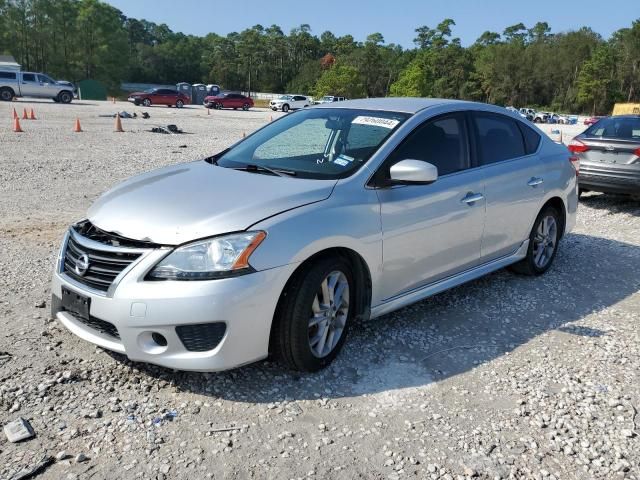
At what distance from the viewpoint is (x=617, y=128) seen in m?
9.49

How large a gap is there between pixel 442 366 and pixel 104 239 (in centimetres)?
229

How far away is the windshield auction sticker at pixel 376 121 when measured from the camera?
424 cm

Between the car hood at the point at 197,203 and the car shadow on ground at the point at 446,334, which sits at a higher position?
the car hood at the point at 197,203

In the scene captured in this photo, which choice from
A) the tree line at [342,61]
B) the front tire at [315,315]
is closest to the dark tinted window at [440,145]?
the front tire at [315,315]

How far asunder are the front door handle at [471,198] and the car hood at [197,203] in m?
1.32

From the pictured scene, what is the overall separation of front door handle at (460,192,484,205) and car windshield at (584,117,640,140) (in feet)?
19.2

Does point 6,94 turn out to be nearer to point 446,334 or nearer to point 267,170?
point 267,170

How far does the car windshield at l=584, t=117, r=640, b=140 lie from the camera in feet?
30.3

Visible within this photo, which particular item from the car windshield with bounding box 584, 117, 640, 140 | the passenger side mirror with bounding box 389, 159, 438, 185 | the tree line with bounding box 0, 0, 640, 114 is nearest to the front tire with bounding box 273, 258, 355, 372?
the passenger side mirror with bounding box 389, 159, 438, 185

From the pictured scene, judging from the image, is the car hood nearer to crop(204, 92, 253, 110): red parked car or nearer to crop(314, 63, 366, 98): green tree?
crop(204, 92, 253, 110): red parked car

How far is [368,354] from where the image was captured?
396cm

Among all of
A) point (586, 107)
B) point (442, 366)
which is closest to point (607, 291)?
point (442, 366)

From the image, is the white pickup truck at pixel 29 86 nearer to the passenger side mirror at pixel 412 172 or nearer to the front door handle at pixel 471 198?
the front door handle at pixel 471 198

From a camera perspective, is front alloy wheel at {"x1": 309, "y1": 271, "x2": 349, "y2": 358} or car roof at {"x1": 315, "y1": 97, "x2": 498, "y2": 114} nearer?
front alloy wheel at {"x1": 309, "y1": 271, "x2": 349, "y2": 358}
